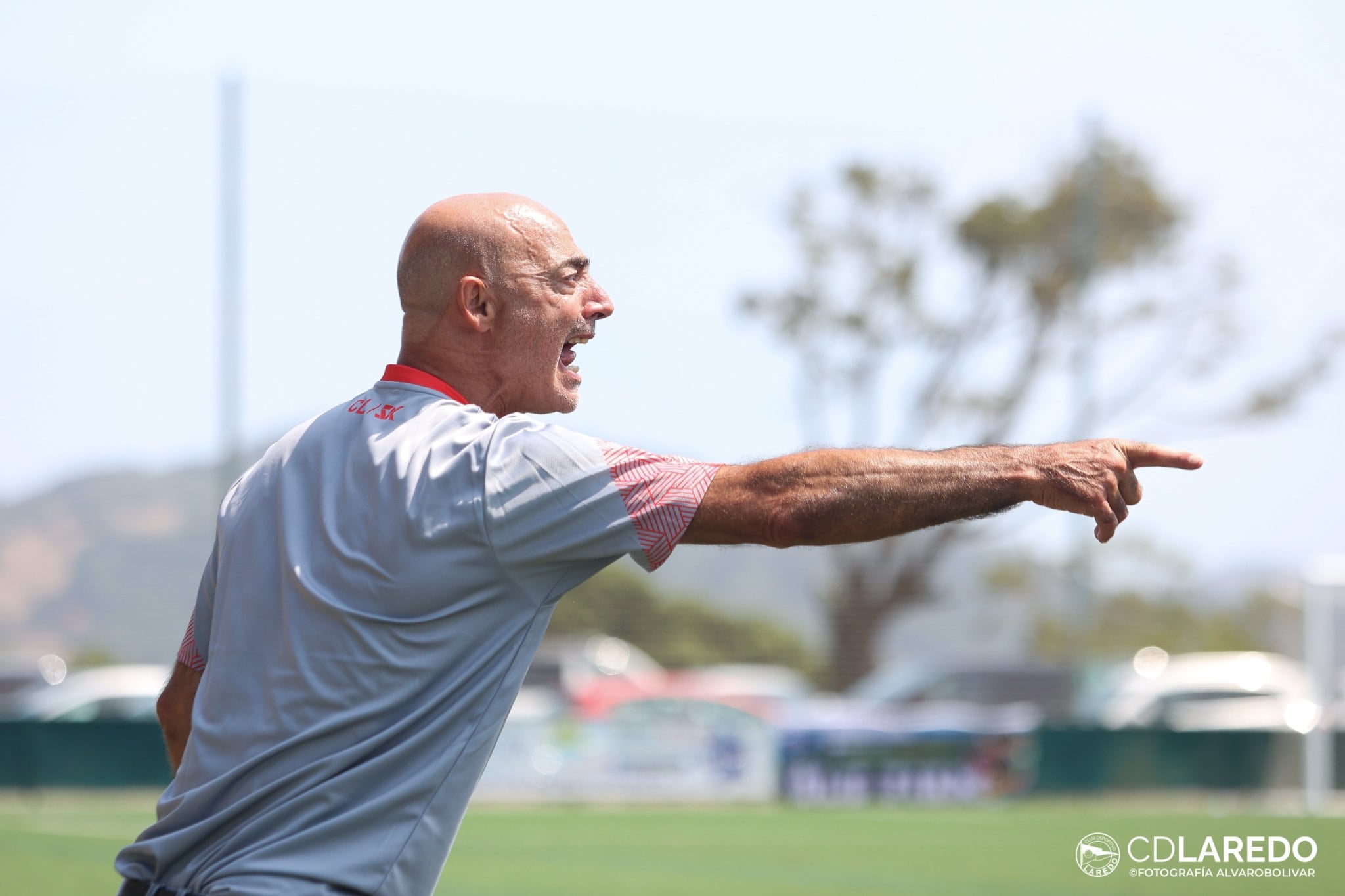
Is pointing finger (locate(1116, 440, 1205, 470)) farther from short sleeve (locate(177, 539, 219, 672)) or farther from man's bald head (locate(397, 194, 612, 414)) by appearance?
short sleeve (locate(177, 539, 219, 672))

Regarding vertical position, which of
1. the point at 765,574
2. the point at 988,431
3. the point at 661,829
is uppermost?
the point at 988,431

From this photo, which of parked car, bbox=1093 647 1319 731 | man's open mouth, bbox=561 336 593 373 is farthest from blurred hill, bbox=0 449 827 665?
man's open mouth, bbox=561 336 593 373

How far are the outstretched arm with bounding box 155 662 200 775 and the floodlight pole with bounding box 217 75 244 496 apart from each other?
14361 mm

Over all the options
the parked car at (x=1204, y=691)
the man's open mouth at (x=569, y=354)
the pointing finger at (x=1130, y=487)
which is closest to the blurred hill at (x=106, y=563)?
the parked car at (x=1204, y=691)

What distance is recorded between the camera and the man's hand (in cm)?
223

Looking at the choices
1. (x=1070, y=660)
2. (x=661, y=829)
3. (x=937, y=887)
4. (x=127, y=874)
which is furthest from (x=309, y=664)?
(x=1070, y=660)

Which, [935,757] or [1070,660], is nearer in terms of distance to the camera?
[935,757]

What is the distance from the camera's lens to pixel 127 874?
235 cm

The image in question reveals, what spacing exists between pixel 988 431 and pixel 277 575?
20.1 m

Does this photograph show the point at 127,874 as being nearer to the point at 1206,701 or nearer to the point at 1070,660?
the point at 1070,660

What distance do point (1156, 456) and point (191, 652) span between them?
59.8 inches

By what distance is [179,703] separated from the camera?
2795 millimetres

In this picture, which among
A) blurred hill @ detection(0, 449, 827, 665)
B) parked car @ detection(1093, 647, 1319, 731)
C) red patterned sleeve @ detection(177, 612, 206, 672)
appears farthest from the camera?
parked car @ detection(1093, 647, 1319, 731)

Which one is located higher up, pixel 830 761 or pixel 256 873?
pixel 256 873
